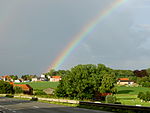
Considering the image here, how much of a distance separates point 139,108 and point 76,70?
3156 inches

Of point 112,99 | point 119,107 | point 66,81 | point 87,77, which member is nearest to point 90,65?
point 87,77

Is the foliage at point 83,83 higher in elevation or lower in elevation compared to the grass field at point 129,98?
higher

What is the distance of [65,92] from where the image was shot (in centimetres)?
9069

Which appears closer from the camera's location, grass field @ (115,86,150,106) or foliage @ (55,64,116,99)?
grass field @ (115,86,150,106)

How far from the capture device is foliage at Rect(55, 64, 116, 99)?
296 ft

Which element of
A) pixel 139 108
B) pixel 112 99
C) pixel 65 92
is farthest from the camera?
pixel 65 92

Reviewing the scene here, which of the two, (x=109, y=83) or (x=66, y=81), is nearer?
(x=66, y=81)

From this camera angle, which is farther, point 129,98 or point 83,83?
point 129,98

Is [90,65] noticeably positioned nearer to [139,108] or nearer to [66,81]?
[66,81]

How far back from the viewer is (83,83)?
3684 inches

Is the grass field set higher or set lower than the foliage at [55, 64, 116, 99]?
lower

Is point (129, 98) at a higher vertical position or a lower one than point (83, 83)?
lower

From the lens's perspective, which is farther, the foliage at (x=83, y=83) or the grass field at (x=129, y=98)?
the foliage at (x=83, y=83)

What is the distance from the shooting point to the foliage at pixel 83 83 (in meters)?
90.2
